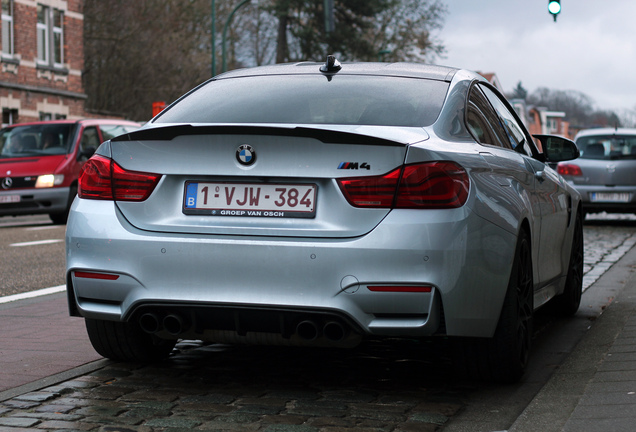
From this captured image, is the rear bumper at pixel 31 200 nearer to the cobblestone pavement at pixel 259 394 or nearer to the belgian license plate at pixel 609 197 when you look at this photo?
the belgian license plate at pixel 609 197

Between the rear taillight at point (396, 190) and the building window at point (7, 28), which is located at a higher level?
the building window at point (7, 28)

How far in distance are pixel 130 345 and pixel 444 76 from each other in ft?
6.85

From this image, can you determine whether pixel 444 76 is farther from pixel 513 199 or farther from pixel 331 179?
pixel 331 179

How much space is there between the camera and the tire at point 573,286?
23.7ft

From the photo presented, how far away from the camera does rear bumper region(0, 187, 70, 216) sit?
18156 mm

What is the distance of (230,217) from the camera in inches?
180

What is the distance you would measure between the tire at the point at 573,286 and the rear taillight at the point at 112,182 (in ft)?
11.3

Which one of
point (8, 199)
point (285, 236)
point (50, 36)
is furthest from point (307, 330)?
point (50, 36)

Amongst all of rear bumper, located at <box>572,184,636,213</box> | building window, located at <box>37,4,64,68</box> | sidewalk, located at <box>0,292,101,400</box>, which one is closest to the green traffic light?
rear bumper, located at <box>572,184,636,213</box>

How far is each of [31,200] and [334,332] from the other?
14496mm

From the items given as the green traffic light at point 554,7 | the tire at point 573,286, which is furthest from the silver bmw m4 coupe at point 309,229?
the green traffic light at point 554,7

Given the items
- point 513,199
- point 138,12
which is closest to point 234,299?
point 513,199

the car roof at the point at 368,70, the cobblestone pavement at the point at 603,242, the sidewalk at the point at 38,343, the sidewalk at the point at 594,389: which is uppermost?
the car roof at the point at 368,70

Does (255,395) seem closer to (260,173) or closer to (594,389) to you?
(260,173)
